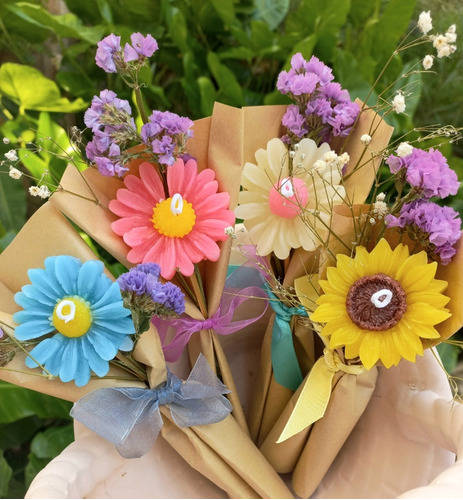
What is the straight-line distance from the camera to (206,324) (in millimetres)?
545

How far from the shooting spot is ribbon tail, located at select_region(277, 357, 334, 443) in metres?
0.50

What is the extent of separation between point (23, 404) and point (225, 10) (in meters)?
0.77

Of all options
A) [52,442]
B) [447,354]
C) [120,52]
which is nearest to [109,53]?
[120,52]

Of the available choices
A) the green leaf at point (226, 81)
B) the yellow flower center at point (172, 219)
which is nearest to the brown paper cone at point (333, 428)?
the yellow flower center at point (172, 219)

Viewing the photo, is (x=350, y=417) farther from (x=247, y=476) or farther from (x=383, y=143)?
(x=383, y=143)

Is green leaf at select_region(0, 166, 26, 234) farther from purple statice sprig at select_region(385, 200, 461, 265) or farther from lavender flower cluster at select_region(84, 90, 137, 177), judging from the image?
purple statice sprig at select_region(385, 200, 461, 265)

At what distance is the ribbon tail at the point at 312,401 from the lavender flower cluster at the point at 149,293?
16 cm

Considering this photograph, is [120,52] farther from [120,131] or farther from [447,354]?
[447,354]

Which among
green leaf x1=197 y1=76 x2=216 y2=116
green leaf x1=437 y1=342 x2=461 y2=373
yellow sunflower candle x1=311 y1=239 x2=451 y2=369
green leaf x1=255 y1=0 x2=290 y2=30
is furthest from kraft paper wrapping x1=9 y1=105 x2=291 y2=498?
green leaf x1=255 y1=0 x2=290 y2=30

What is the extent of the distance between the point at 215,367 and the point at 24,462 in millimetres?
783

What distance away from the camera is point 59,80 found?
106cm

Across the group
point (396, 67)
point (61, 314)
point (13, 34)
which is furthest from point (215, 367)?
point (13, 34)

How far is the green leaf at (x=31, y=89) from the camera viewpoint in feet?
3.01

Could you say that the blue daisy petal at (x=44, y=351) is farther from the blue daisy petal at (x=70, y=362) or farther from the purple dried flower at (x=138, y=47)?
the purple dried flower at (x=138, y=47)
